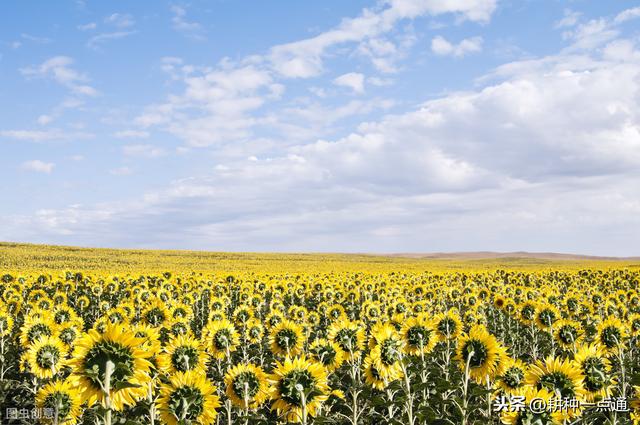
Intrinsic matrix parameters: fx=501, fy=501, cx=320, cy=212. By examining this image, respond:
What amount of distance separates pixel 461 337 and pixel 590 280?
27411 mm

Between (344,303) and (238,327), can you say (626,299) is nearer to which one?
(344,303)

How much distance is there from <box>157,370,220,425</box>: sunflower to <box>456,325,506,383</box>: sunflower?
328 cm

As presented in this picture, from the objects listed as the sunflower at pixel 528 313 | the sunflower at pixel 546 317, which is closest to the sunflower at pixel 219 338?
the sunflower at pixel 546 317

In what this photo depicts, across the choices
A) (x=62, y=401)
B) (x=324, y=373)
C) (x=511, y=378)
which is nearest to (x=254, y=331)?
(x=62, y=401)

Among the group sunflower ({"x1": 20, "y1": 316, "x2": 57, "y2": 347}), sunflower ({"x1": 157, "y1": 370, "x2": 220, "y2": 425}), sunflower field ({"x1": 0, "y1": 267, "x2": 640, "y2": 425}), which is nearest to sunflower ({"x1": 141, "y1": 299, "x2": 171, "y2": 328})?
sunflower field ({"x1": 0, "y1": 267, "x2": 640, "y2": 425})

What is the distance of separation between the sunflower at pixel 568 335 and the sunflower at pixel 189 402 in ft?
26.5

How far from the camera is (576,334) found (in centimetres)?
1060

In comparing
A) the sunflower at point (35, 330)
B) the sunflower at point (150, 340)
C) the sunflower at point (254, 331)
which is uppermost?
the sunflower at point (150, 340)

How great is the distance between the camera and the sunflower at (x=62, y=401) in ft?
22.2

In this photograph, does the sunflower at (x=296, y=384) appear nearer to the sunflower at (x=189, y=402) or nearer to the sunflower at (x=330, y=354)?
the sunflower at (x=189, y=402)

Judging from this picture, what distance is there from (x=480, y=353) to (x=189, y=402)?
3.74 metres

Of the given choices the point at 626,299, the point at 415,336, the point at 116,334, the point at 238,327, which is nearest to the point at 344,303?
the point at 238,327

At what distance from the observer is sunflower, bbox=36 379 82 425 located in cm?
676

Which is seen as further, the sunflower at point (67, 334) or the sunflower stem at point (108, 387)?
the sunflower at point (67, 334)
